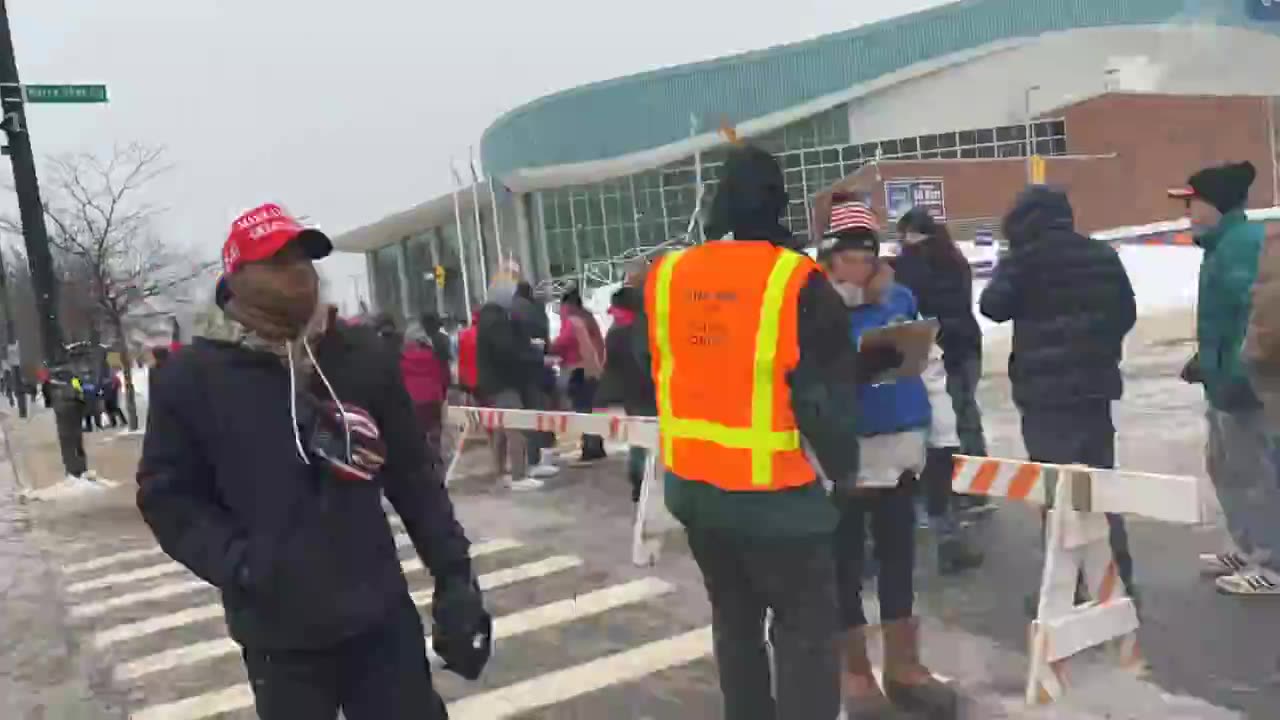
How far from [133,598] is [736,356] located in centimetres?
563

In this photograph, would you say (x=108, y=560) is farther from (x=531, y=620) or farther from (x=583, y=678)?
(x=583, y=678)

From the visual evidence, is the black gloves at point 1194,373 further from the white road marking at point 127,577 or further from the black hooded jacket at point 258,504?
the white road marking at point 127,577

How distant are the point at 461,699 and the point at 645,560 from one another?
2.14 meters

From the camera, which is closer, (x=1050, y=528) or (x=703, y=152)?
(x=1050, y=528)

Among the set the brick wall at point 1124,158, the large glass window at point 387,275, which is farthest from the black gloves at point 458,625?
the large glass window at point 387,275

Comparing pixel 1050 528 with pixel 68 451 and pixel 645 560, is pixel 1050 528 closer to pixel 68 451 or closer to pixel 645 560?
pixel 645 560

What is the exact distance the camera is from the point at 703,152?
49.0 metres

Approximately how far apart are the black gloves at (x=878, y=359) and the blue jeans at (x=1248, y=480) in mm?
2325

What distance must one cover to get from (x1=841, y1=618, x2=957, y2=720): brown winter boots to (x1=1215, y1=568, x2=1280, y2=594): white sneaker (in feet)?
6.10

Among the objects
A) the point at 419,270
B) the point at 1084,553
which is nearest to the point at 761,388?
the point at 1084,553

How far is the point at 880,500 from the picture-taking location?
407cm

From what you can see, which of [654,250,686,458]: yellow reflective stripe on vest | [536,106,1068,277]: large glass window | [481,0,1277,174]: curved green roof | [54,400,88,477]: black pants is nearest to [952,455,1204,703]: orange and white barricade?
[654,250,686,458]: yellow reflective stripe on vest

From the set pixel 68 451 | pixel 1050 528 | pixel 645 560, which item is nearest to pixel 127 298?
pixel 68 451

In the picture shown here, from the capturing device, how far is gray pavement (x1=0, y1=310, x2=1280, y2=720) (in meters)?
4.41
